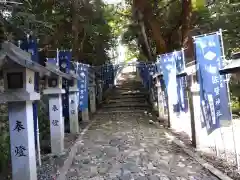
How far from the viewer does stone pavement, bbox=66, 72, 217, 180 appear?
7223 millimetres

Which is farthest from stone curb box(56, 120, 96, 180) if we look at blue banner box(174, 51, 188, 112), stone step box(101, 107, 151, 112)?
stone step box(101, 107, 151, 112)

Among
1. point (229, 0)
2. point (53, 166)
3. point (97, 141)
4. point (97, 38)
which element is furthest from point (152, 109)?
point (53, 166)

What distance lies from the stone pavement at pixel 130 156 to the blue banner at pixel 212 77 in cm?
137

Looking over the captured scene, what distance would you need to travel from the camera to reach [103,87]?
2556cm

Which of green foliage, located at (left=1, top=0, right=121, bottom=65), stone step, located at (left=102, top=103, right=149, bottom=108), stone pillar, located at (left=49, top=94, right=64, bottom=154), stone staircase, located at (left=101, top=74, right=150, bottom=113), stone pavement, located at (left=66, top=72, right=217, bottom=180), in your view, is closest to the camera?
stone pavement, located at (left=66, top=72, right=217, bottom=180)

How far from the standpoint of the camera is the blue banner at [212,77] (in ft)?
23.9

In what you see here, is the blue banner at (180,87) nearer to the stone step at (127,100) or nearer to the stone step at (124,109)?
the stone step at (124,109)

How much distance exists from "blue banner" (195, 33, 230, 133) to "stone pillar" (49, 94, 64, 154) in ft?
14.2

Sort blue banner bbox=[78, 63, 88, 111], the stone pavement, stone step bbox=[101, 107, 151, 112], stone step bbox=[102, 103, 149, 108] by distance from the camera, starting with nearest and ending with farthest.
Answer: the stone pavement → blue banner bbox=[78, 63, 88, 111] → stone step bbox=[101, 107, 151, 112] → stone step bbox=[102, 103, 149, 108]

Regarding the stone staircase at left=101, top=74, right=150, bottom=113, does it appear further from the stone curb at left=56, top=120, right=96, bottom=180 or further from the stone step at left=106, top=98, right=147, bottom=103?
the stone curb at left=56, top=120, right=96, bottom=180

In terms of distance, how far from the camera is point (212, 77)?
287 inches

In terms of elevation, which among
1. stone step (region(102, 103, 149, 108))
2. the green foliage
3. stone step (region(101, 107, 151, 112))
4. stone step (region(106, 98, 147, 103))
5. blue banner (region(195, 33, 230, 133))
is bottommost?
stone step (region(101, 107, 151, 112))

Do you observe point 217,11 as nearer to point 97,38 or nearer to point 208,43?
point 97,38

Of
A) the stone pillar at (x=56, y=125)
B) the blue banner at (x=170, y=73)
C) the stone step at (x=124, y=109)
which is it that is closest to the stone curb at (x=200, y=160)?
the blue banner at (x=170, y=73)
